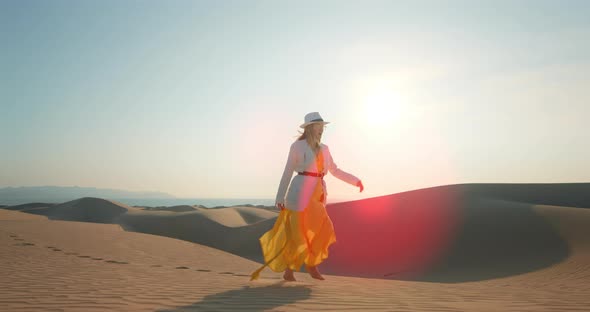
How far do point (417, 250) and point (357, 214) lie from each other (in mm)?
6973

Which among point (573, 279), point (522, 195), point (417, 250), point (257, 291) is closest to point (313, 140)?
point (257, 291)

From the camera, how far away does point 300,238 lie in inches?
250

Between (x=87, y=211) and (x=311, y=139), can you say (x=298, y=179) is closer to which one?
(x=311, y=139)

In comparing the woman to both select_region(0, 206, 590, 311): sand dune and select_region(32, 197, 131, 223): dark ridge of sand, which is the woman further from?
select_region(32, 197, 131, 223): dark ridge of sand

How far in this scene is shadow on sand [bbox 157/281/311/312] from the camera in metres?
4.57

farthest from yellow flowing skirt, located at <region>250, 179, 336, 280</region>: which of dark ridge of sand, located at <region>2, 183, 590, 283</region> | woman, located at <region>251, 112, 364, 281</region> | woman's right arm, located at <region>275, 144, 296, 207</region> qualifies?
dark ridge of sand, located at <region>2, 183, 590, 283</region>

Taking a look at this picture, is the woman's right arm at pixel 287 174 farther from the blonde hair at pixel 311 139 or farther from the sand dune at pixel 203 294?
the sand dune at pixel 203 294

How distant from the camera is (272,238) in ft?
22.0

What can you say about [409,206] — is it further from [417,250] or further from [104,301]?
[104,301]

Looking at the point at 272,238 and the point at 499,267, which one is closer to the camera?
the point at 272,238

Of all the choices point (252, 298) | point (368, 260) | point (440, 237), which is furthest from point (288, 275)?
point (440, 237)

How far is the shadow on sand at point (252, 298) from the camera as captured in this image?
4570 millimetres

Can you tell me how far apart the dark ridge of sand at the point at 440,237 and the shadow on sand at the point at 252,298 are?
930 cm

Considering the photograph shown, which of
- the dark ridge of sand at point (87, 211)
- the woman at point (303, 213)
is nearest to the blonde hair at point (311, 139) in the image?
the woman at point (303, 213)
